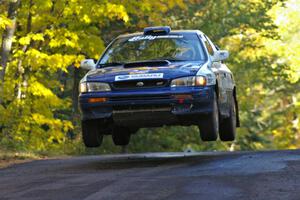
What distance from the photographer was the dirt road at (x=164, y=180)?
7.76 metres

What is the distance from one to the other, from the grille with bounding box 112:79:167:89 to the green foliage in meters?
6.20

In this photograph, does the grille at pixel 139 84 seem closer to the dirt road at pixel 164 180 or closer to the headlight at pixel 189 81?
the headlight at pixel 189 81

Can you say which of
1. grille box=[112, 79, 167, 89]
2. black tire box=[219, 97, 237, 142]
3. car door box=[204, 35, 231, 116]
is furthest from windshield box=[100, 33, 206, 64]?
black tire box=[219, 97, 237, 142]

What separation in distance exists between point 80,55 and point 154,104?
10065 mm

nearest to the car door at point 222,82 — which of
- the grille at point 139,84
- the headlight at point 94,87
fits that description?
the grille at point 139,84

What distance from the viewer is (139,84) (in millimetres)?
11281

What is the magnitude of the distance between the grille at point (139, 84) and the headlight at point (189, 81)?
0.49ft

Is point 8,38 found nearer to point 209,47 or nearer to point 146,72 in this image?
point 209,47

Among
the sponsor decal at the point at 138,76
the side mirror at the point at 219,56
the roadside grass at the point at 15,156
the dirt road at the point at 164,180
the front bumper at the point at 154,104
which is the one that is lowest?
the dirt road at the point at 164,180

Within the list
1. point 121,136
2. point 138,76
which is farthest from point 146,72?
point 121,136

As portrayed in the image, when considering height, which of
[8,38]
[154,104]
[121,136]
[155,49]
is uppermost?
[8,38]

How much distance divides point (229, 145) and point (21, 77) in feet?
82.5

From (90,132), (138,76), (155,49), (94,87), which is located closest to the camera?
(138,76)

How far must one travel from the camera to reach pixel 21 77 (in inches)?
882
